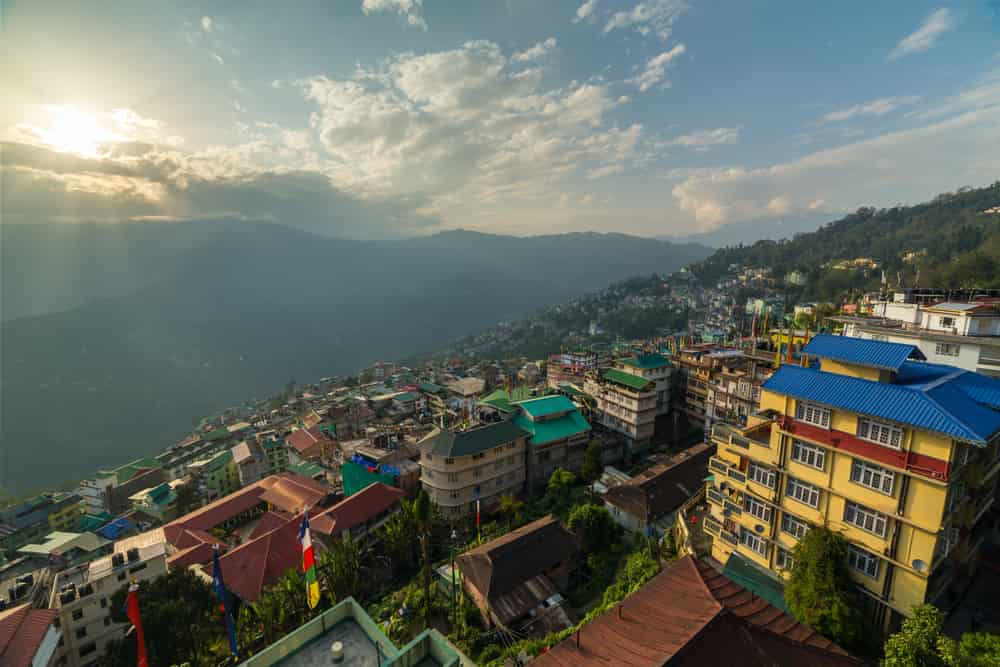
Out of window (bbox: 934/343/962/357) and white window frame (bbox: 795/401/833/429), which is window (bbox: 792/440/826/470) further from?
window (bbox: 934/343/962/357)

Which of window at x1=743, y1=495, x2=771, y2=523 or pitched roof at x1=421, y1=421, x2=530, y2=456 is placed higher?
window at x1=743, y1=495, x2=771, y2=523

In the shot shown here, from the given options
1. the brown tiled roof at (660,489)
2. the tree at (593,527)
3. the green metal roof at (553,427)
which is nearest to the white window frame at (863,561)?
the brown tiled roof at (660,489)

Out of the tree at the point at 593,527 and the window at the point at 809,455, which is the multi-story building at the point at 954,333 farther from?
the tree at the point at 593,527

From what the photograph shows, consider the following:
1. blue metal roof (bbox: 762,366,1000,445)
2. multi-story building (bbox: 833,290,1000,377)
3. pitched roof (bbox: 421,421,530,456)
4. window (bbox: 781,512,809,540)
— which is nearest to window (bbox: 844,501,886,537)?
window (bbox: 781,512,809,540)

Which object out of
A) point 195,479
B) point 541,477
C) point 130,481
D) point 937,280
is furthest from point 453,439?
point 937,280

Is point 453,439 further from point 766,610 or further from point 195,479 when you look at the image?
point 195,479

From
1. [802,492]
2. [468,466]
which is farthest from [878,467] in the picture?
[468,466]

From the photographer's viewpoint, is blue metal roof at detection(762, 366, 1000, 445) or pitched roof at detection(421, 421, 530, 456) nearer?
blue metal roof at detection(762, 366, 1000, 445)

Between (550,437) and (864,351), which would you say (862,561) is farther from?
(550,437)
